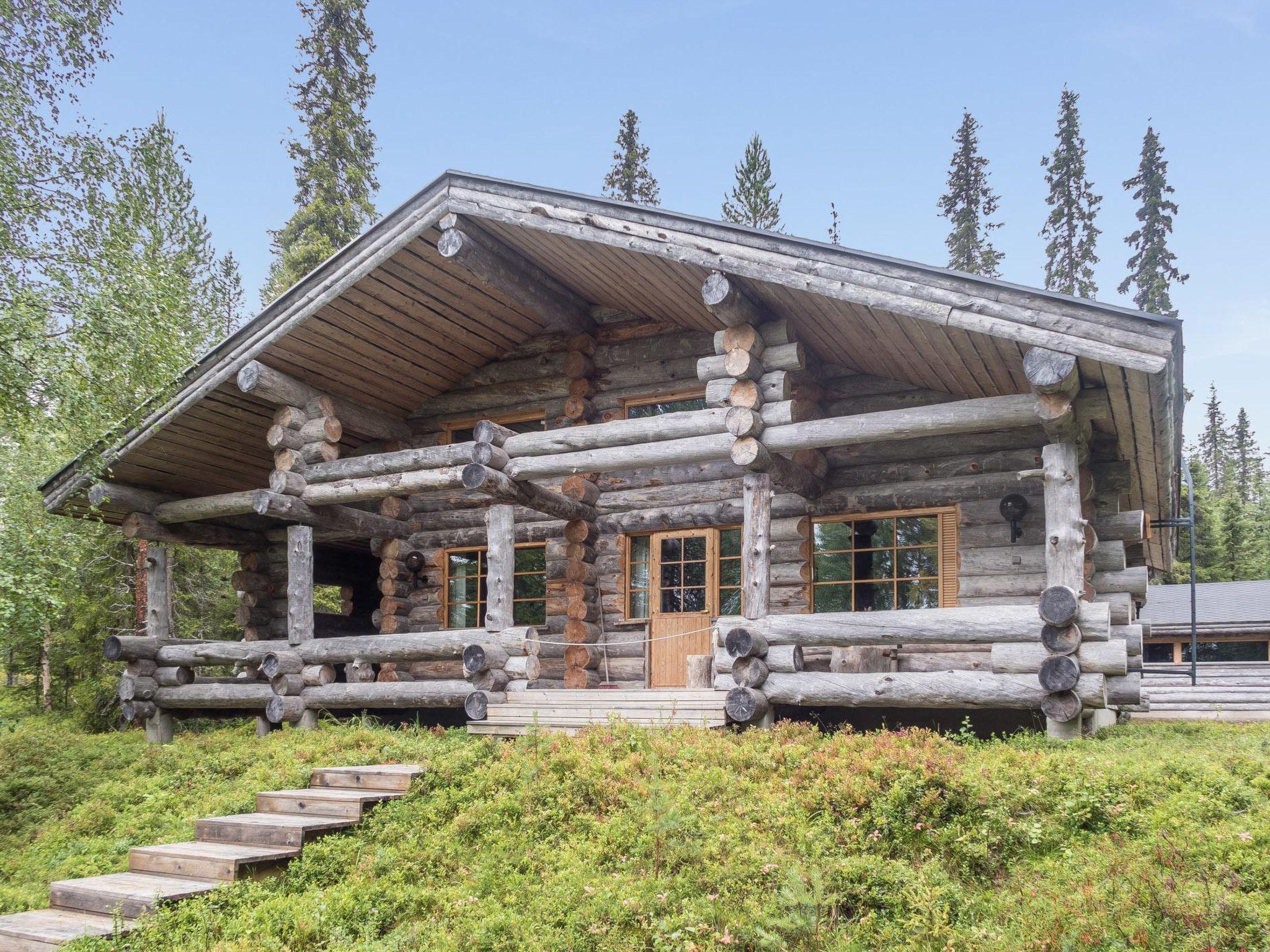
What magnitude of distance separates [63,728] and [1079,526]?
15.7 m

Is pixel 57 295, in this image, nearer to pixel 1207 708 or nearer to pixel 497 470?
pixel 497 470

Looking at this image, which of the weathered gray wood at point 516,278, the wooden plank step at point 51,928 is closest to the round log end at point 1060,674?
the wooden plank step at point 51,928

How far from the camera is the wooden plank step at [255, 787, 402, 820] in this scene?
8.14 metres

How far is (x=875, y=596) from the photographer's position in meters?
12.7

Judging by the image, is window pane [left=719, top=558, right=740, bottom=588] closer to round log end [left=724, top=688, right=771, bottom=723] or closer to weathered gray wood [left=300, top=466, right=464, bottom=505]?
round log end [left=724, top=688, right=771, bottom=723]

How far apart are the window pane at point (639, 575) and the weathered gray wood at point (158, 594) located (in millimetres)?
6999

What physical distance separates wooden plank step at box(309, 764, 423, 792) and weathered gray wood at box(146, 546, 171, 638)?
681 centimetres

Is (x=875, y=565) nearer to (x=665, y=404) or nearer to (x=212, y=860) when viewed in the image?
(x=665, y=404)

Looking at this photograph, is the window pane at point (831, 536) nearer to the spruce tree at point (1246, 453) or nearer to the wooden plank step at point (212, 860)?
the wooden plank step at point (212, 860)

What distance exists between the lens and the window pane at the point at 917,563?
12297 mm

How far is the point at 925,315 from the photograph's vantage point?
30.6 feet

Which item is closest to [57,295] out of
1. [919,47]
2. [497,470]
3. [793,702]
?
[497,470]

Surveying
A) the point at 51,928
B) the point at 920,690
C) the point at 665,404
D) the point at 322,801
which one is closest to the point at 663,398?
the point at 665,404

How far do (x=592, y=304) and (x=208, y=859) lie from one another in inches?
371
